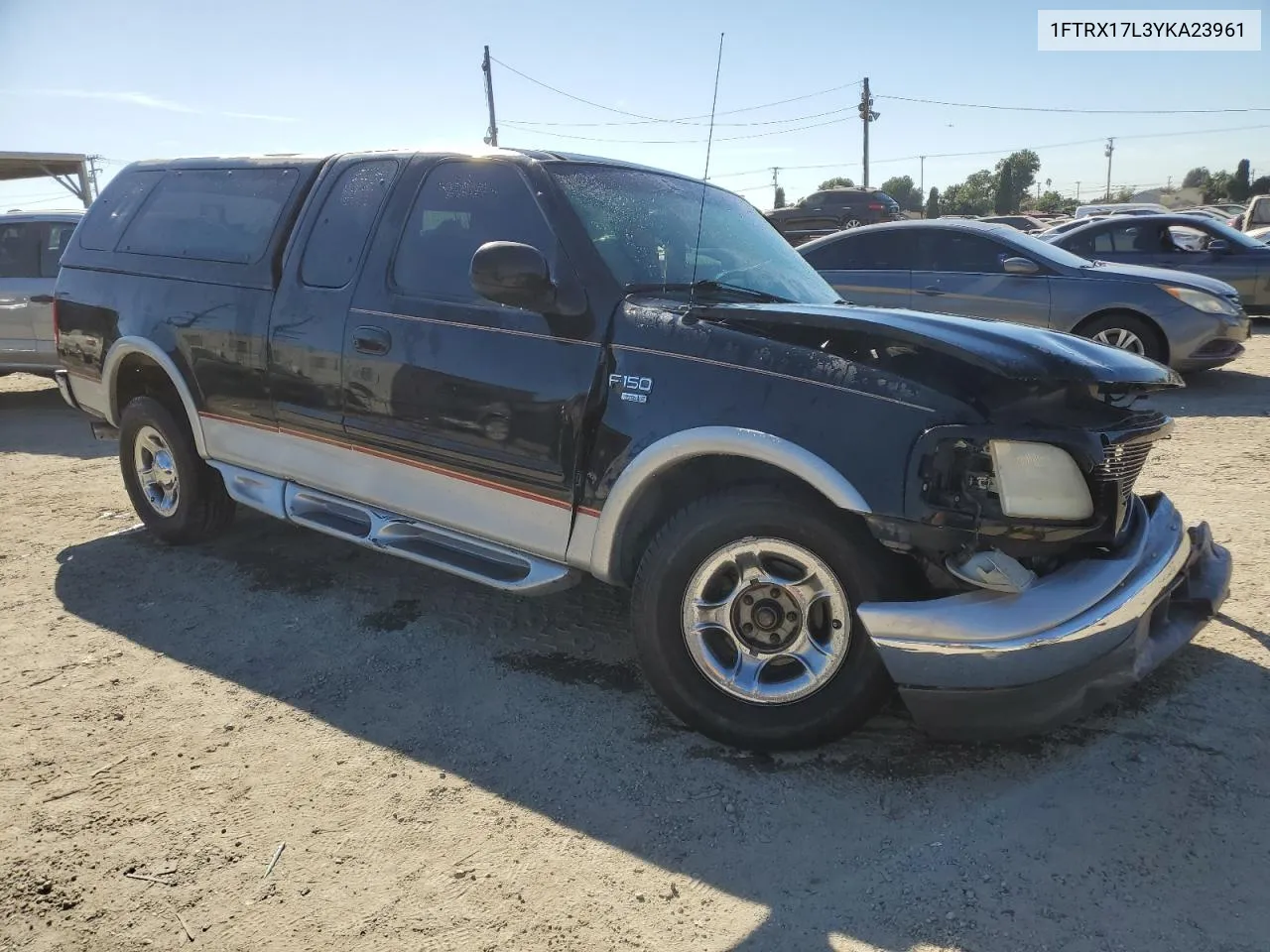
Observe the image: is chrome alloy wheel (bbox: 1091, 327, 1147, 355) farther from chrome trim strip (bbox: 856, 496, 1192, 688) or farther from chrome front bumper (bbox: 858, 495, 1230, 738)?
chrome trim strip (bbox: 856, 496, 1192, 688)

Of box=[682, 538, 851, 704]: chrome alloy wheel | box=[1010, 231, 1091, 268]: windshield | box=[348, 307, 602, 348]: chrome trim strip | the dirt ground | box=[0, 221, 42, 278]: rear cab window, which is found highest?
box=[0, 221, 42, 278]: rear cab window

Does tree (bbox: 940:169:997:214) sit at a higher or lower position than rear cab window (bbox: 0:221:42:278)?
Answer: higher

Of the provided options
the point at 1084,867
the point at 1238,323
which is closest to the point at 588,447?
the point at 1084,867

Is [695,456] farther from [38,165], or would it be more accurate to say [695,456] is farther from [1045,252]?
[38,165]

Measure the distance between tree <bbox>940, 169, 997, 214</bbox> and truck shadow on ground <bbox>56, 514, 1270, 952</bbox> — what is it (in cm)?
7585

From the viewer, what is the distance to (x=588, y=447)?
125 inches

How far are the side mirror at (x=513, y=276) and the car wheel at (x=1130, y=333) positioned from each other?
21.9ft

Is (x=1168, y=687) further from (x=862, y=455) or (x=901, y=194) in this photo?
(x=901, y=194)

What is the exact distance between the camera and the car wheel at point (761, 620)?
2.75m

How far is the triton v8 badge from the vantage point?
304 cm

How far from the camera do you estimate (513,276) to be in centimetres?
313

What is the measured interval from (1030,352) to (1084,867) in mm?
1420

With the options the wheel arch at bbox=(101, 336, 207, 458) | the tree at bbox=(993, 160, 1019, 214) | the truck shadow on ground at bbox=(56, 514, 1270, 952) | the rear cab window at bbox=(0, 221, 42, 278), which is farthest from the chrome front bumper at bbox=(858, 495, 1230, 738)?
the tree at bbox=(993, 160, 1019, 214)

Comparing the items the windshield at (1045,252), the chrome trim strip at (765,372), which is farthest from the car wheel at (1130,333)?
the chrome trim strip at (765,372)
